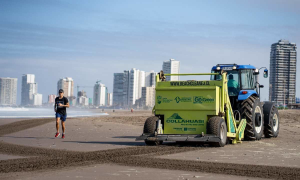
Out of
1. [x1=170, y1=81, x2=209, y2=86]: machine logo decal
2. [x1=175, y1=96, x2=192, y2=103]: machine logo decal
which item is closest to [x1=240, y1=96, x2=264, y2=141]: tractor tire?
[x1=170, y1=81, x2=209, y2=86]: machine logo decal

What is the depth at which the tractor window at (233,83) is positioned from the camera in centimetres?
1497

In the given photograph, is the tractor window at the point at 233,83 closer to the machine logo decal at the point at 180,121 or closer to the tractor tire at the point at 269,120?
the tractor tire at the point at 269,120

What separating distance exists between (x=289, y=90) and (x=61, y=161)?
7127 inches

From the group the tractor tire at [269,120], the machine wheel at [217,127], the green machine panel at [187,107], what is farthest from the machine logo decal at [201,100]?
the tractor tire at [269,120]

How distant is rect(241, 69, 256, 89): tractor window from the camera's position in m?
15.2

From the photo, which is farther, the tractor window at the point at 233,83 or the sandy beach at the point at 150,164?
the tractor window at the point at 233,83

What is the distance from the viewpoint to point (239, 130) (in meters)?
13.7

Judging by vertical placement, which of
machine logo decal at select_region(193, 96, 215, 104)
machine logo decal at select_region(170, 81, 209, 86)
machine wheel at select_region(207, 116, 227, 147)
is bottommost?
machine wheel at select_region(207, 116, 227, 147)

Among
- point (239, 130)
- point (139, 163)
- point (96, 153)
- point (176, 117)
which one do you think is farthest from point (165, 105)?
point (139, 163)

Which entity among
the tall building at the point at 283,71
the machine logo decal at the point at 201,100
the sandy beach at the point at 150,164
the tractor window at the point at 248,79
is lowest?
the sandy beach at the point at 150,164

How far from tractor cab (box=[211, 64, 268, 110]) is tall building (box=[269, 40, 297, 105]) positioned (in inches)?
6103

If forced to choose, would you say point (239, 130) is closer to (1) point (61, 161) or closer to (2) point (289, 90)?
(1) point (61, 161)

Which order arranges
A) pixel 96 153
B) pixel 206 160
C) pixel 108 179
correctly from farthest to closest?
1. pixel 96 153
2. pixel 206 160
3. pixel 108 179

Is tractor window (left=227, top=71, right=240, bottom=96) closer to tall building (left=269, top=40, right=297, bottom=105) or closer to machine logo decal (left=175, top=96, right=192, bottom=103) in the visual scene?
machine logo decal (left=175, top=96, right=192, bottom=103)
